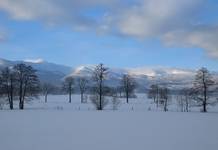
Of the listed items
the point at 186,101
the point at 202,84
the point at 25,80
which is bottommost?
the point at 186,101

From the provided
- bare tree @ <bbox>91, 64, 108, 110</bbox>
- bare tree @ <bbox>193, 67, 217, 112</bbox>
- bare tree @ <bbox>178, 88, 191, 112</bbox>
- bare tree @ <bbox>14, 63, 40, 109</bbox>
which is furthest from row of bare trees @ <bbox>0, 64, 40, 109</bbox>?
bare tree @ <bbox>178, 88, 191, 112</bbox>

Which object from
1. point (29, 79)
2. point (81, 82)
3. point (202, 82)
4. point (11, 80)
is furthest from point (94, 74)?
point (81, 82)

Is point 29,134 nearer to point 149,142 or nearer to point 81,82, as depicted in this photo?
point 149,142

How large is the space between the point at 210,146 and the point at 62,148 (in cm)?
985

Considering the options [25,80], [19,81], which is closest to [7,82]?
[19,81]

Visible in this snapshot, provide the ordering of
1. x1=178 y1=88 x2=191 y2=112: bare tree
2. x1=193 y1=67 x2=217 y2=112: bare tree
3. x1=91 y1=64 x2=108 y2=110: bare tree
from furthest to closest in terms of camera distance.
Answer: x1=178 y1=88 x2=191 y2=112: bare tree → x1=91 y1=64 x2=108 y2=110: bare tree → x1=193 y1=67 x2=217 y2=112: bare tree

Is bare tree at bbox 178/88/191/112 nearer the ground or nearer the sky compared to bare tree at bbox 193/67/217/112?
nearer the ground

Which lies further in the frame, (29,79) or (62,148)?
(29,79)

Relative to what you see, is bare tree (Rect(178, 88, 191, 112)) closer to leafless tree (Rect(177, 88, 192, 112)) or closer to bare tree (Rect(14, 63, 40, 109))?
leafless tree (Rect(177, 88, 192, 112))

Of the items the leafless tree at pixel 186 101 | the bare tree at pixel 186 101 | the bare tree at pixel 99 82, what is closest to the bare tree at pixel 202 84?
the leafless tree at pixel 186 101

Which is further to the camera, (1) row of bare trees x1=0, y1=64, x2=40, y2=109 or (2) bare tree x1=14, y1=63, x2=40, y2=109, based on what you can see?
(2) bare tree x1=14, y1=63, x2=40, y2=109

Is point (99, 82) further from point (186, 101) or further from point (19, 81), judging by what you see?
point (186, 101)

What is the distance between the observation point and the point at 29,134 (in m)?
21.2

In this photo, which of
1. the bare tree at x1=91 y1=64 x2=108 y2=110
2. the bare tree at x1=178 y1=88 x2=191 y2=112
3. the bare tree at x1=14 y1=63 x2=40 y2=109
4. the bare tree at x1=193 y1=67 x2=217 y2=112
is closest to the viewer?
the bare tree at x1=193 y1=67 x2=217 y2=112
